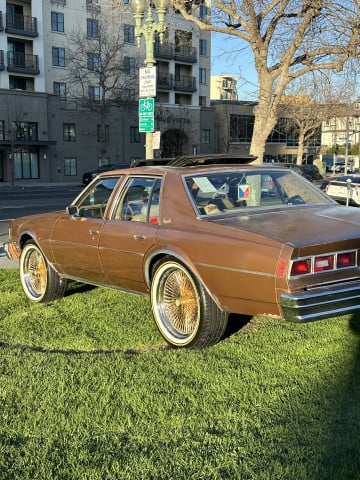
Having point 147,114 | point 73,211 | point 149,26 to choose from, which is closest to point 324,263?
point 73,211

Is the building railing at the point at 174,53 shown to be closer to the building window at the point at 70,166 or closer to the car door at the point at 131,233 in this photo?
the building window at the point at 70,166

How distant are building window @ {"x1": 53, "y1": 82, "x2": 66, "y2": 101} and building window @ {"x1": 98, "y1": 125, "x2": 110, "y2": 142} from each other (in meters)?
4.21

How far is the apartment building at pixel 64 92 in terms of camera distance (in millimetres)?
44750

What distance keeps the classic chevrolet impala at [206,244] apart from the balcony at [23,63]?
42.6m

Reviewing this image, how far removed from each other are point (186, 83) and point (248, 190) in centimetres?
5464

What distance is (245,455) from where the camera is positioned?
296 cm

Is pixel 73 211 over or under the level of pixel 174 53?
under

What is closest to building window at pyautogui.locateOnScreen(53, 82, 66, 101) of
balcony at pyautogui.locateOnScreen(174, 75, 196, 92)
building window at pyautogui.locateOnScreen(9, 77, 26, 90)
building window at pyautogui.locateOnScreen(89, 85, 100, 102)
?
building window at pyautogui.locateOnScreen(89, 85, 100, 102)

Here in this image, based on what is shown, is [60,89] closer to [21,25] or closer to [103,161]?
[21,25]

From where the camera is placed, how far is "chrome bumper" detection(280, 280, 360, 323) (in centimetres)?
382

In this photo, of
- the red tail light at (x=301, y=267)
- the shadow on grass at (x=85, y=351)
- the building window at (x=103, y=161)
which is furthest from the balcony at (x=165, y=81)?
the red tail light at (x=301, y=267)

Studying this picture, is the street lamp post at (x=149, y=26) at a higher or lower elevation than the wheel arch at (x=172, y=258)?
higher

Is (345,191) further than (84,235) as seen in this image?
Yes

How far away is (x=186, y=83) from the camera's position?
2256 inches
